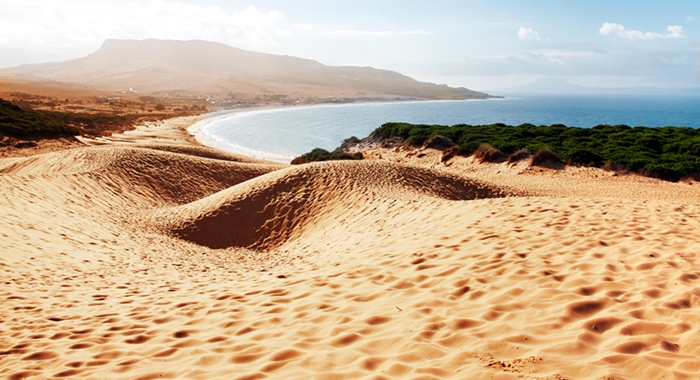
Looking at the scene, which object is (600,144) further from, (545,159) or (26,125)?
(26,125)

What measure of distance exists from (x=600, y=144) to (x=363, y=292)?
91.2ft

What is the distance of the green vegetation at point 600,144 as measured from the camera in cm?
2312

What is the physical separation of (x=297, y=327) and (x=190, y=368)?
1.09m

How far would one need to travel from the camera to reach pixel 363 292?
17.6 ft

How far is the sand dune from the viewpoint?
3.57 meters

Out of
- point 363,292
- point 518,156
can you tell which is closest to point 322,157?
point 518,156

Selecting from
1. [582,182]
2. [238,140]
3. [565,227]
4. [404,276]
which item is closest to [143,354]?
[404,276]

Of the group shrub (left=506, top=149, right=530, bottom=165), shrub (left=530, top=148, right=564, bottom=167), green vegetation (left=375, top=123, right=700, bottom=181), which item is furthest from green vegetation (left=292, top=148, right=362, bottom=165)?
shrub (left=530, top=148, right=564, bottom=167)

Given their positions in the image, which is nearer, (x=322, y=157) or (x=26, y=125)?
(x=26, y=125)

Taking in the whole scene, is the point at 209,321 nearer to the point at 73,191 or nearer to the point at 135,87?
the point at 73,191

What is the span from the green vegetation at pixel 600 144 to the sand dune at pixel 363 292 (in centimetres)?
1643

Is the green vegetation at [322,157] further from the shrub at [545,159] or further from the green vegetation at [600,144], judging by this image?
the shrub at [545,159]

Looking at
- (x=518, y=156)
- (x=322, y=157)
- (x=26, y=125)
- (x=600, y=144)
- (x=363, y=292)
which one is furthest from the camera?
(x=322, y=157)

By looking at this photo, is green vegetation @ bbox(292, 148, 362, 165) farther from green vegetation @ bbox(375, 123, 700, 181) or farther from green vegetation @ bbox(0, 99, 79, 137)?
green vegetation @ bbox(0, 99, 79, 137)
